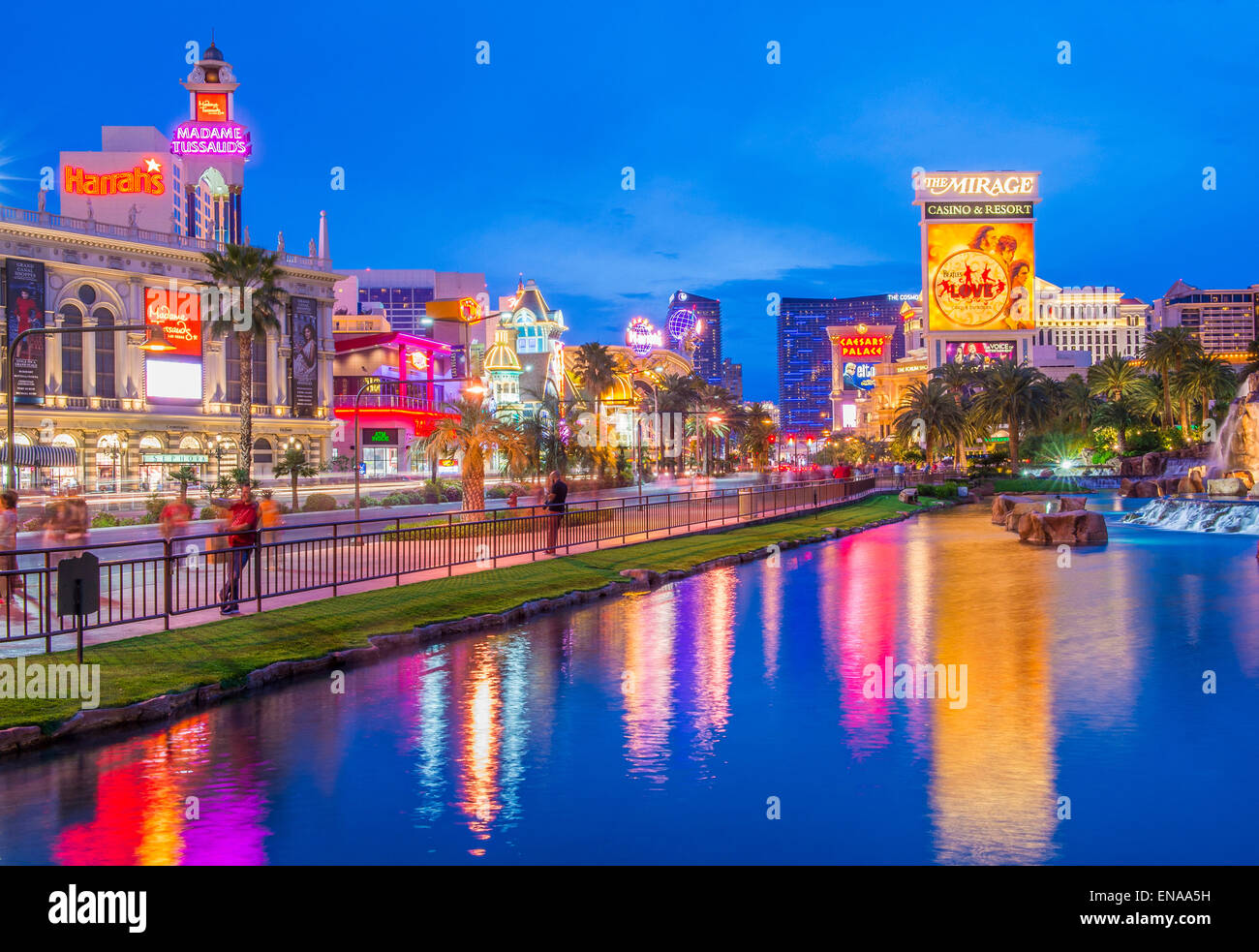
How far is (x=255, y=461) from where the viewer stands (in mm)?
92312

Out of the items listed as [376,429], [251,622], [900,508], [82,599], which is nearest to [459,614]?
[251,622]

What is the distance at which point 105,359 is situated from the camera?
82.1 m

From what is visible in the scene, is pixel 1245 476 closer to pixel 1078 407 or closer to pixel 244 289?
pixel 244 289

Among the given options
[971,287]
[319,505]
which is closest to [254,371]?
[319,505]

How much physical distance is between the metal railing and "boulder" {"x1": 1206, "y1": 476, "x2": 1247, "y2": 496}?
1774 cm

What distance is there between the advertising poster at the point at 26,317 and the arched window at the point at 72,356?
2745 millimetres

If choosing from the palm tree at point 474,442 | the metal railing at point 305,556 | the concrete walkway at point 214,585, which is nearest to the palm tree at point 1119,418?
the metal railing at point 305,556

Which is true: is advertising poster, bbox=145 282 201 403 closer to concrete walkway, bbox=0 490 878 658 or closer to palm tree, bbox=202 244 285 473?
palm tree, bbox=202 244 285 473

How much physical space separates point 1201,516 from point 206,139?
91.2 meters

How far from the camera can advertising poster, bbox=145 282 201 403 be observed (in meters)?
83.8

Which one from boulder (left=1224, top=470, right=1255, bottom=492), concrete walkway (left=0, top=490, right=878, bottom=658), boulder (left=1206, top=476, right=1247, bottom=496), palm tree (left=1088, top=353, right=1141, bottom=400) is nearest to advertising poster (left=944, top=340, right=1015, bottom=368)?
palm tree (left=1088, top=353, right=1141, bottom=400)
